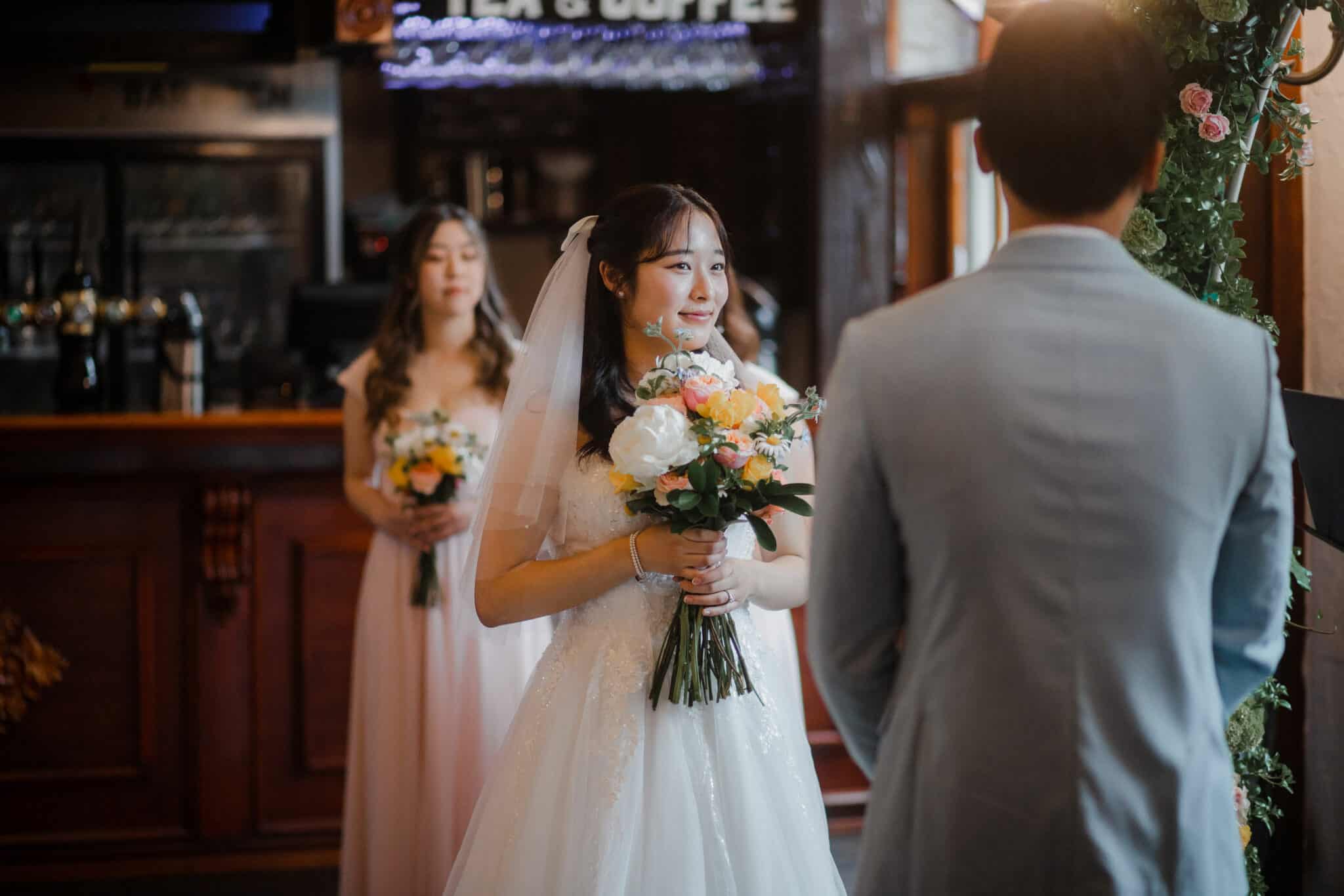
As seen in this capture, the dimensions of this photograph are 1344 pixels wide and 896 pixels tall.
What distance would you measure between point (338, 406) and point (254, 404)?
1.20 feet

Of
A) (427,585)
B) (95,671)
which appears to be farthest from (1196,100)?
(95,671)

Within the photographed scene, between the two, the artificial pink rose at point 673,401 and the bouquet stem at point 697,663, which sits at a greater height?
the artificial pink rose at point 673,401

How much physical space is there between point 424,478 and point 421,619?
38 cm

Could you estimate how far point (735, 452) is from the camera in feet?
6.49

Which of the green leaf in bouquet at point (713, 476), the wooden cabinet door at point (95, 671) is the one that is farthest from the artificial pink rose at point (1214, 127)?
the wooden cabinet door at point (95, 671)

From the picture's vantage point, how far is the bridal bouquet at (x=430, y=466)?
3.21 metres

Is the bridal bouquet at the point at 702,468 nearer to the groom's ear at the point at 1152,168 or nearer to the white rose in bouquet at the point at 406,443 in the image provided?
the groom's ear at the point at 1152,168

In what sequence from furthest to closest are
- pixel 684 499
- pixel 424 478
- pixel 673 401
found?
pixel 424 478, pixel 673 401, pixel 684 499

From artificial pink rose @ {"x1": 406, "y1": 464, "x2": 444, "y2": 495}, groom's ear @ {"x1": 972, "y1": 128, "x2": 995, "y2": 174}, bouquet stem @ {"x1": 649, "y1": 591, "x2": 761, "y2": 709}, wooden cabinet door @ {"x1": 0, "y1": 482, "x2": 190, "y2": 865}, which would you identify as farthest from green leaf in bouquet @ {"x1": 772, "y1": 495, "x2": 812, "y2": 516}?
wooden cabinet door @ {"x1": 0, "y1": 482, "x2": 190, "y2": 865}

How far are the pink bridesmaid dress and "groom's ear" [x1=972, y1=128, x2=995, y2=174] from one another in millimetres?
1948

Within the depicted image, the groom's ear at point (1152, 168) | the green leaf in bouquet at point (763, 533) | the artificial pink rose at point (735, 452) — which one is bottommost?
the green leaf in bouquet at point (763, 533)

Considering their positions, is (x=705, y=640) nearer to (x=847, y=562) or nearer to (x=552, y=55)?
(x=847, y=562)

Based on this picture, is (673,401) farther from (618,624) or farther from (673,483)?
(618,624)

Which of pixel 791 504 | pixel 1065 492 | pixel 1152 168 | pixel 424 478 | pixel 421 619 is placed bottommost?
pixel 421 619
